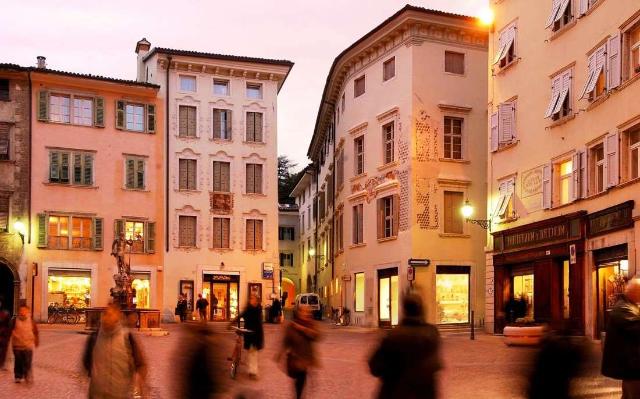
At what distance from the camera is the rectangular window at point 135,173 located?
160 ft

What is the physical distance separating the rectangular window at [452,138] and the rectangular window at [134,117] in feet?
57.4

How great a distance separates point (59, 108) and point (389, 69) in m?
17.7

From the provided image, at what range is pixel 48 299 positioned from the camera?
150 feet

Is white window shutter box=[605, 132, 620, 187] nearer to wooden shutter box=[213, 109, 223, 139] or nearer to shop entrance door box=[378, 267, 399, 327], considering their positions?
shop entrance door box=[378, 267, 399, 327]

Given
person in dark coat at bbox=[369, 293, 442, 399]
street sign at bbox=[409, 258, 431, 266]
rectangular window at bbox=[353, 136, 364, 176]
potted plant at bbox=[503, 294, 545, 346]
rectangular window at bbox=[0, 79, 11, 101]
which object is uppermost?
rectangular window at bbox=[0, 79, 11, 101]

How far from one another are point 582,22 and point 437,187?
13.9m

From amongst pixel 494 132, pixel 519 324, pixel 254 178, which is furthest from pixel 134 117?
pixel 519 324

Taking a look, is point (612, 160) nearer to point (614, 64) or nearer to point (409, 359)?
point (614, 64)

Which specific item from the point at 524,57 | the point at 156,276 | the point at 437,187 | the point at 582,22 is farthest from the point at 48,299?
the point at 582,22

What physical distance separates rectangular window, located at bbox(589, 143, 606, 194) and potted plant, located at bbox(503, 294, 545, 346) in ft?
14.6

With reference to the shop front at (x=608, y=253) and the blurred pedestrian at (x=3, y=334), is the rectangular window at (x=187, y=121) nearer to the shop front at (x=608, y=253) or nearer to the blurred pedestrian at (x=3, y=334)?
the shop front at (x=608, y=253)

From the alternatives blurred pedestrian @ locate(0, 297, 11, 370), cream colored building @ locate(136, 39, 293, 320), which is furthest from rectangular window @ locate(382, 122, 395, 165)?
blurred pedestrian @ locate(0, 297, 11, 370)

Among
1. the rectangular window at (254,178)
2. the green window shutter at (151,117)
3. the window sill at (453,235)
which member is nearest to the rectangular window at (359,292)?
the window sill at (453,235)

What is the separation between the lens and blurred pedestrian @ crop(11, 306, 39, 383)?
663 inches
